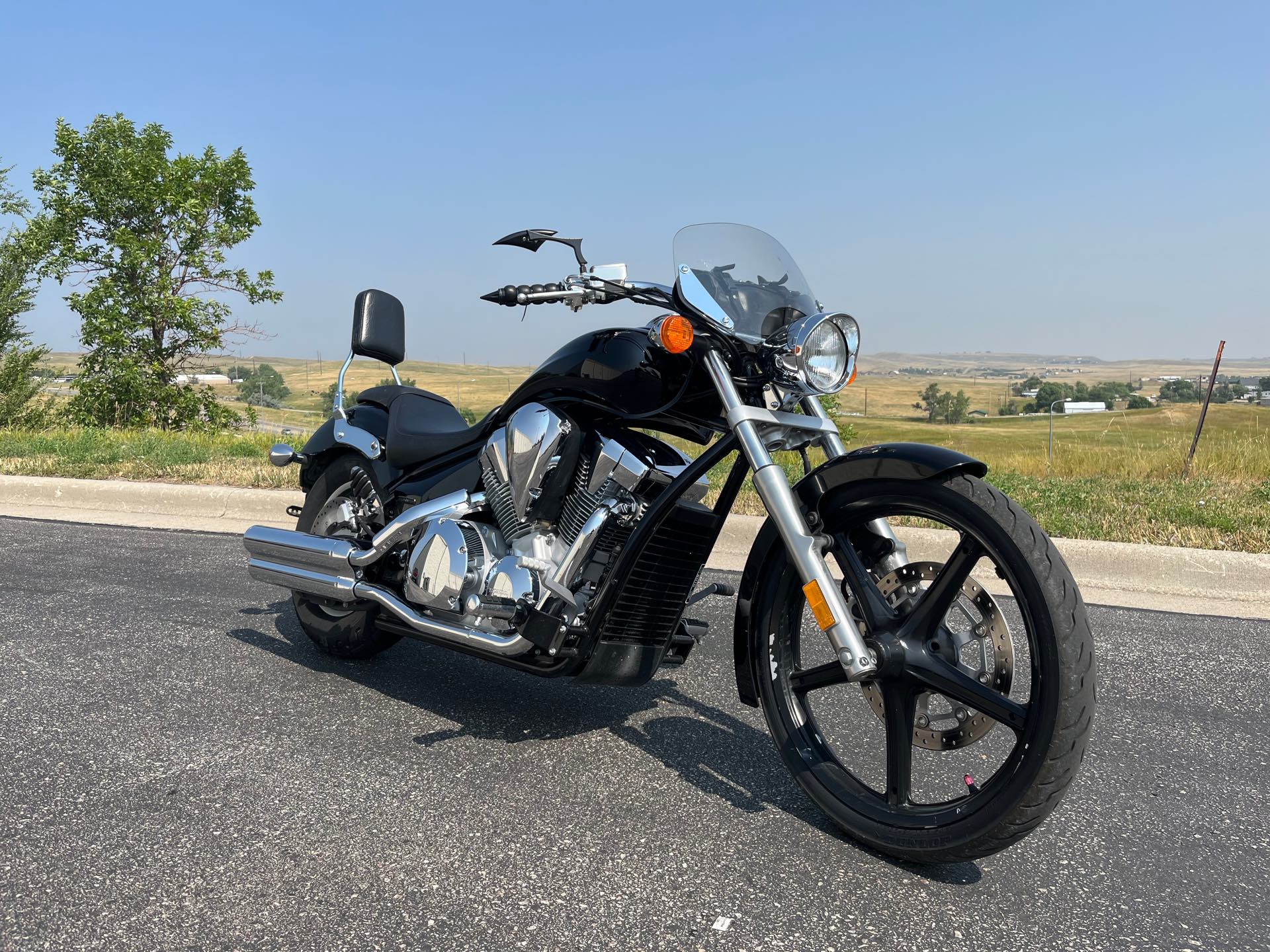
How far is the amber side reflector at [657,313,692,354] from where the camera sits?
2.99 metres

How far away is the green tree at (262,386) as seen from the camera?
18.0 meters

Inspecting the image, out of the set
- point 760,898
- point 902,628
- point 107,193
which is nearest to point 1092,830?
point 902,628

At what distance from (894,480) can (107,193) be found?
16.4 m

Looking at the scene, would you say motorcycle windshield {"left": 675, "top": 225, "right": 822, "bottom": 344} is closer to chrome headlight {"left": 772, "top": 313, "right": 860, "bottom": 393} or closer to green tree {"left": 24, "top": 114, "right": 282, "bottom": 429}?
chrome headlight {"left": 772, "top": 313, "right": 860, "bottom": 393}

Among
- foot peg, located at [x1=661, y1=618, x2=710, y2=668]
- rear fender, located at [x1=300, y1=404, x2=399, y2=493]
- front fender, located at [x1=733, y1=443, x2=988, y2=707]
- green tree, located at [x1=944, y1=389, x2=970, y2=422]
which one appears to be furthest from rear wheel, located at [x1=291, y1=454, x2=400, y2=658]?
green tree, located at [x1=944, y1=389, x2=970, y2=422]

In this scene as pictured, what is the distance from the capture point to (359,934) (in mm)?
2371

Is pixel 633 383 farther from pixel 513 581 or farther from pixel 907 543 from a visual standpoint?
pixel 907 543

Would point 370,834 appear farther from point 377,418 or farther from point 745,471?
point 377,418

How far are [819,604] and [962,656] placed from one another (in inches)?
19.0

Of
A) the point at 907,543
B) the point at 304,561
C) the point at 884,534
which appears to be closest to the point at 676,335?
the point at 884,534

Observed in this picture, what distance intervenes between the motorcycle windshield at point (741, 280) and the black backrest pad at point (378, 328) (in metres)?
1.67

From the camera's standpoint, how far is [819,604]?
279 centimetres

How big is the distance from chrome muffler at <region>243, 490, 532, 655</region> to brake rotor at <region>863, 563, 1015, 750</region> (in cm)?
119

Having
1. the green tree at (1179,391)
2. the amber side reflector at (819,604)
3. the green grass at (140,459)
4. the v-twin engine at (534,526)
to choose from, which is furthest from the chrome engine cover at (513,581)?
the green tree at (1179,391)
